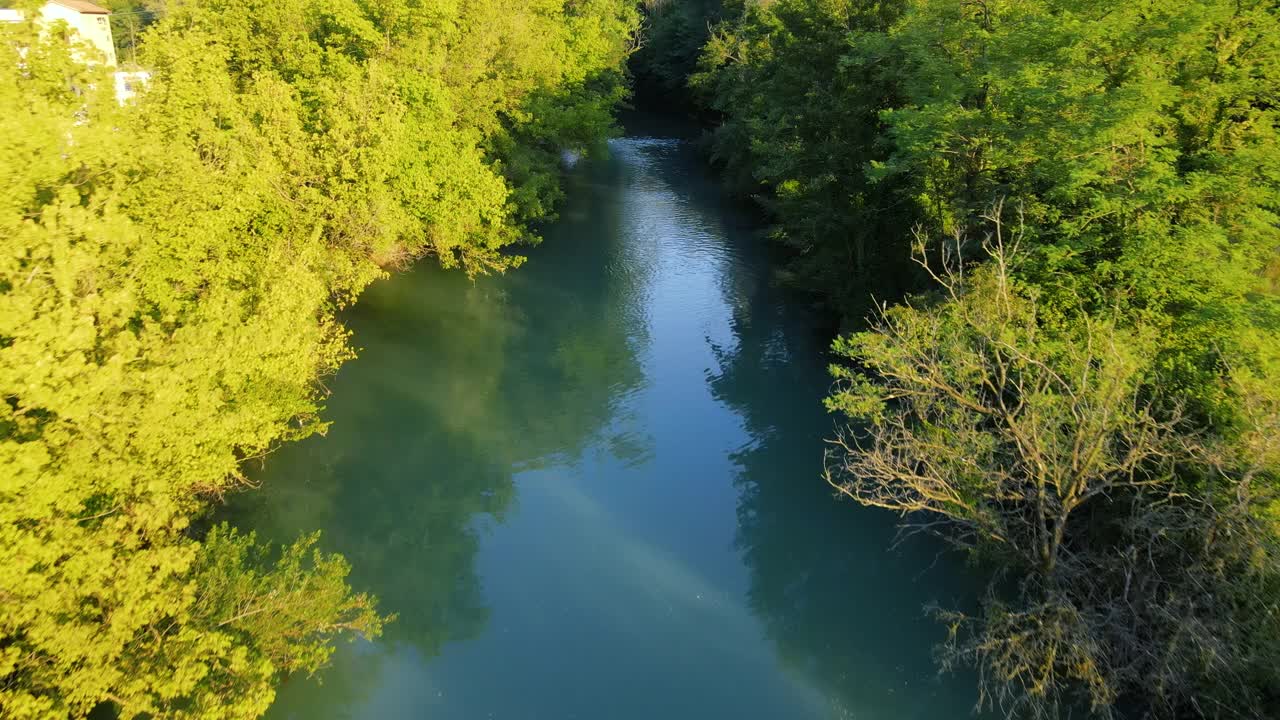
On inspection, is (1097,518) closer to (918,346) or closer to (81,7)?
(918,346)

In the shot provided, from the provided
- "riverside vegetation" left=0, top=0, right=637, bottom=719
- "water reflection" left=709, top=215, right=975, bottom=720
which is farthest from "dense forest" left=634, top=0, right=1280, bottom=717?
"riverside vegetation" left=0, top=0, right=637, bottom=719

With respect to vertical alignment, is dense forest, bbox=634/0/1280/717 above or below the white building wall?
above

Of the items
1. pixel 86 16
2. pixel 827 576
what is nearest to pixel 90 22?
pixel 86 16

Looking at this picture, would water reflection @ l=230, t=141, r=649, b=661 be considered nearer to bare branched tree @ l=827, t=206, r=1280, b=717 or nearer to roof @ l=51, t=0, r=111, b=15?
bare branched tree @ l=827, t=206, r=1280, b=717

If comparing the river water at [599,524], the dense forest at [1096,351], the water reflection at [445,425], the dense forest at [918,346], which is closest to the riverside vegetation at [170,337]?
the dense forest at [918,346]

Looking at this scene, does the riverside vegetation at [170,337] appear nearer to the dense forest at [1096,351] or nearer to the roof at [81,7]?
the dense forest at [1096,351]

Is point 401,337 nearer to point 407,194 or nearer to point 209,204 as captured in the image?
point 407,194
